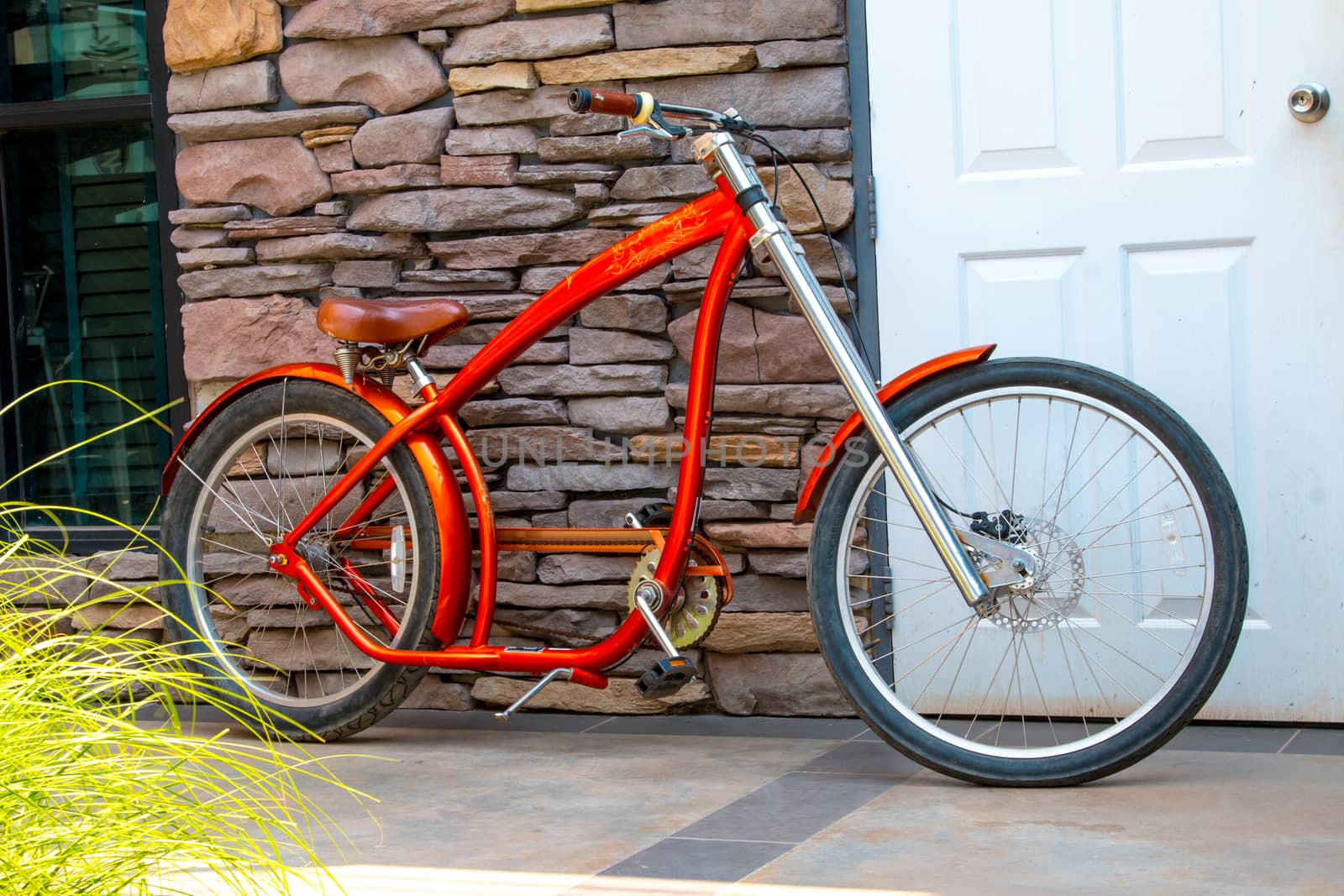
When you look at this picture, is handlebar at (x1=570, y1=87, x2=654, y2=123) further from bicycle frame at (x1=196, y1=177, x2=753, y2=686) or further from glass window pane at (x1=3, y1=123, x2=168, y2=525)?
glass window pane at (x1=3, y1=123, x2=168, y2=525)

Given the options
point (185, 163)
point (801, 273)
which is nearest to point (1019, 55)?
point (801, 273)

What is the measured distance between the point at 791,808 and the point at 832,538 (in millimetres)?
437

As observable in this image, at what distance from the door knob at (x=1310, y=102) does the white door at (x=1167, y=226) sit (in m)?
0.02

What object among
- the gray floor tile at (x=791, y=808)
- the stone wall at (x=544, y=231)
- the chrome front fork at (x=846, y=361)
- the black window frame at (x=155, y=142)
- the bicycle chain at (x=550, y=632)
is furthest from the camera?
the black window frame at (x=155, y=142)

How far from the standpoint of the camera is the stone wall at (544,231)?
2645 millimetres

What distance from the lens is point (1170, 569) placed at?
2375 millimetres

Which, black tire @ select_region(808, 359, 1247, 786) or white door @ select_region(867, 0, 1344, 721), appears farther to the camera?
white door @ select_region(867, 0, 1344, 721)

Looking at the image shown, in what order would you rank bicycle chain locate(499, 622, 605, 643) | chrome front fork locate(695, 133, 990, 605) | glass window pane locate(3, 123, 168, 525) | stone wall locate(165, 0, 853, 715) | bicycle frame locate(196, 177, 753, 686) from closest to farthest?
chrome front fork locate(695, 133, 990, 605) → bicycle frame locate(196, 177, 753, 686) → bicycle chain locate(499, 622, 605, 643) → stone wall locate(165, 0, 853, 715) → glass window pane locate(3, 123, 168, 525)

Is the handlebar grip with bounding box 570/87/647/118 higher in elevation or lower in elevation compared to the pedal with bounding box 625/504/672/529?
higher

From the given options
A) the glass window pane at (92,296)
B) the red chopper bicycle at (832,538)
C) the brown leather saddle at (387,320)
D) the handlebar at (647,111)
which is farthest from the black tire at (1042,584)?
the glass window pane at (92,296)

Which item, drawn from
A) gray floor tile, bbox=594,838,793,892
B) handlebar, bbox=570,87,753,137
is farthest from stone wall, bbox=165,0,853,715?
gray floor tile, bbox=594,838,793,892

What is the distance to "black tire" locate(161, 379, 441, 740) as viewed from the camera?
8.38ft

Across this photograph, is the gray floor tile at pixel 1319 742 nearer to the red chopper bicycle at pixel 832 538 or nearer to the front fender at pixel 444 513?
the red chopper bicycle at pixel 832 538

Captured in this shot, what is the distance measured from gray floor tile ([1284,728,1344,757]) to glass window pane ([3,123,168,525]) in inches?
94.1
